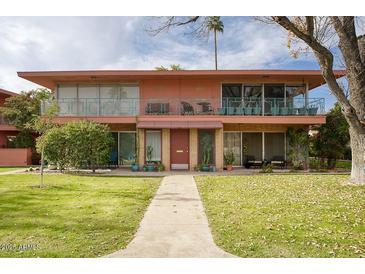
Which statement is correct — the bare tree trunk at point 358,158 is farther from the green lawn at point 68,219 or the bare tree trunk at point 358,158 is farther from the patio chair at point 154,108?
the patio chair at point 154,108

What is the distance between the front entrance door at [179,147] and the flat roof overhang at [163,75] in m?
3.83

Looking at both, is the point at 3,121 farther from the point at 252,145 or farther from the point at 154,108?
the point at 252,145

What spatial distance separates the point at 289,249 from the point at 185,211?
10.3ft

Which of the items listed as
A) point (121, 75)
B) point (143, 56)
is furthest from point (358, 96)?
point (121, 75)

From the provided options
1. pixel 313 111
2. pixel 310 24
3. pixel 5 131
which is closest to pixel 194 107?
pixel 313 111

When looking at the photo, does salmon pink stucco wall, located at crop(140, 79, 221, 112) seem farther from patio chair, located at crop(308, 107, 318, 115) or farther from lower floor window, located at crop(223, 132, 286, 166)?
patio chair, located at crop(308, 107, 318, 115)

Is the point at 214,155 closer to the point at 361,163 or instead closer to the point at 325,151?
the point at 325,151

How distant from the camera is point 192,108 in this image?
18656 mm

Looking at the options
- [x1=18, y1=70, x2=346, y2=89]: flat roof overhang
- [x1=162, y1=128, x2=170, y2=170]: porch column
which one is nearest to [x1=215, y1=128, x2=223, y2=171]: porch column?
[x1=162, y1=128, x2=170, y2=170]: porch column

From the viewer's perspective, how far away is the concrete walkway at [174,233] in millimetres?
4699

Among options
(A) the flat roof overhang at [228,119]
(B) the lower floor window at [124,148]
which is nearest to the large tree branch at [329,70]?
(A) the flat roof overhang at [228,119]

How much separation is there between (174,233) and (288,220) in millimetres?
2706

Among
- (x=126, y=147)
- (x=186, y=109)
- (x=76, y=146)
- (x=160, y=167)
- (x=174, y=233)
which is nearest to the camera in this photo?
(x=174, y=233)

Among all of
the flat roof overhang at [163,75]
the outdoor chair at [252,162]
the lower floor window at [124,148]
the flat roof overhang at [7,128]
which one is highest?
the flat roof overhang at [163,75]
